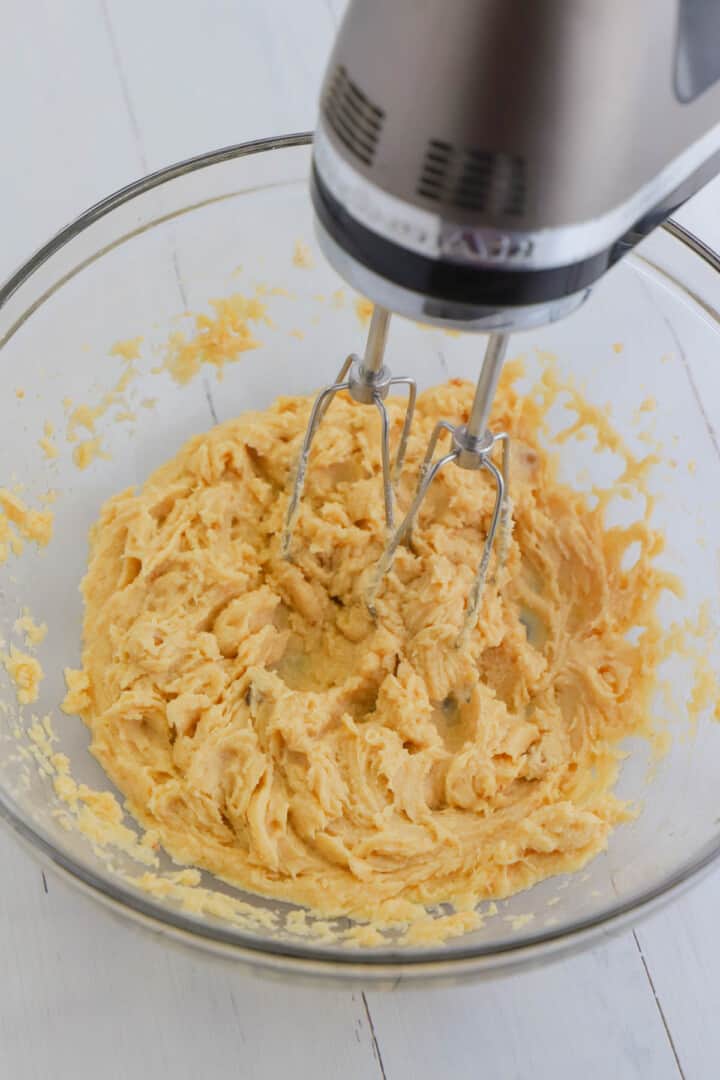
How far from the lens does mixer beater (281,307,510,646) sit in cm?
114

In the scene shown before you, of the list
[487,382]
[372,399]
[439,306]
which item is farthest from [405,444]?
[439,306]

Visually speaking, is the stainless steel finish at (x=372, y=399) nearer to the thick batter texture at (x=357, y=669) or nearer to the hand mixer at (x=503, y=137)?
the thick batter texture at (x=357, y=669)

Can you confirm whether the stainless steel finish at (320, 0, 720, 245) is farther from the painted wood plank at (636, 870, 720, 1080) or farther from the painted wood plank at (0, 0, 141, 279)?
the painted wood plank at (0, 0, 141, 279)

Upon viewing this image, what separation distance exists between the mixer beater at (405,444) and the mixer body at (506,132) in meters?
0.19

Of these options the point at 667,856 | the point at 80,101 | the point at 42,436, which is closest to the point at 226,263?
the point at 42,436

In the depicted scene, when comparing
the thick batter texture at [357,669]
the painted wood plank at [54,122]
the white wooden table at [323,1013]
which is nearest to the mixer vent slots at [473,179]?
the thick batter texture at [357,669]

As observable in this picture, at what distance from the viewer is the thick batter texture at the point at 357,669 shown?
4.50 feet

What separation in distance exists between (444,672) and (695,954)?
20.8 inches

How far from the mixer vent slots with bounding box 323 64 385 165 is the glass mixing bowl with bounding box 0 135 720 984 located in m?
0.78

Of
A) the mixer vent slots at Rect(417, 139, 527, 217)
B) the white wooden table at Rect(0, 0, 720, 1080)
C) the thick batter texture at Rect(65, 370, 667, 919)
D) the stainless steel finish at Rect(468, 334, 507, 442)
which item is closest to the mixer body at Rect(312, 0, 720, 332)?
the mixer vent slots at Rect(417, 139, 527, 217)

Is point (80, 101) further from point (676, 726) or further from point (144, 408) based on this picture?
point (676, 726)

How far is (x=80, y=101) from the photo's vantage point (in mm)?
1940

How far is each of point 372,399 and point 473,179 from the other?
0.54m

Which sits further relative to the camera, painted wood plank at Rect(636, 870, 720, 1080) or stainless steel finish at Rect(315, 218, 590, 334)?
painted wood plank at Rect(636, 870, 720, 1080)
